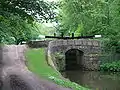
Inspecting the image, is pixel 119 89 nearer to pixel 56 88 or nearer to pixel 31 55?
pixel 31 55

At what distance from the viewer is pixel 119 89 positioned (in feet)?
73.7

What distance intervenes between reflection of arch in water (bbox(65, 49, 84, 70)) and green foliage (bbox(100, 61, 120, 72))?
9.26 feet

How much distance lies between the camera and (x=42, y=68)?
17578 mm

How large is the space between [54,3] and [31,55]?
12615 millimetres

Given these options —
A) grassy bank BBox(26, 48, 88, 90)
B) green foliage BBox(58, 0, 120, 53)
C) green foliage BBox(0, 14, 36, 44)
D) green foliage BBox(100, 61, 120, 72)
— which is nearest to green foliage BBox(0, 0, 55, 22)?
green foliage BBox(0, 14, 36, 44)

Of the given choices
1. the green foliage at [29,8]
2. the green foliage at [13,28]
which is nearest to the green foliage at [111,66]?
the green foliage at [29,8]

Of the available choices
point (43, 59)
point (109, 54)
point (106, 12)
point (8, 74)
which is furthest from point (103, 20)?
point (8, 74)

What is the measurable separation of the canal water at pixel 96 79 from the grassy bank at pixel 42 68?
4.35m

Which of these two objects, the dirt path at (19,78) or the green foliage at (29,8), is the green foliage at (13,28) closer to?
the green foliage at (29,8)

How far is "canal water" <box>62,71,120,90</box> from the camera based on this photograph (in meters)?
23.5

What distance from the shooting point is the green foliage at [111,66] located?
30.5 m

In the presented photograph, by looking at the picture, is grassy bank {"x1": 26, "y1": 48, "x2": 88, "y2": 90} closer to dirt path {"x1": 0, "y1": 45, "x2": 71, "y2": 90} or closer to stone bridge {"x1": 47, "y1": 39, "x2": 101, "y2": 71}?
dirt path {"x1": 0, "y1": 45, "x2": 71, "y2": 90}

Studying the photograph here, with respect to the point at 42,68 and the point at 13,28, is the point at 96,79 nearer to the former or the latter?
the point at 42,68

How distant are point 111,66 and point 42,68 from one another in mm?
14443
